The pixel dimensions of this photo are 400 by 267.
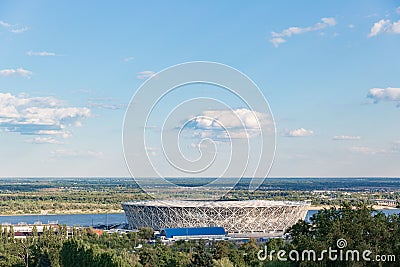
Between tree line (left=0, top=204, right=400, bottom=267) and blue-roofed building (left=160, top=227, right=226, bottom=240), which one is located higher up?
tree line (left=0, top=204, right=400, bottom=267)

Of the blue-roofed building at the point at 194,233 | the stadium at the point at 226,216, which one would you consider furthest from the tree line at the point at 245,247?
the stadium at the point at 226,216

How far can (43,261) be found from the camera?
31.9 metres

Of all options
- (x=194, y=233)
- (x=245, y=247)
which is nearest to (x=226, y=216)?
(x=194, y=233)

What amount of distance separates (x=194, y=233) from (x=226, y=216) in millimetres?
5094

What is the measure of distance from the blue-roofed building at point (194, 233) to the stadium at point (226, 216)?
199cm

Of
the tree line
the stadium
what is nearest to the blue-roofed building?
the stadium

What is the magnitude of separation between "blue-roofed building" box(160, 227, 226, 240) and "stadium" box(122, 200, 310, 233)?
1.99 metres

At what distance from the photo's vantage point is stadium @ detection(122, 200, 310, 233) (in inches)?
2060

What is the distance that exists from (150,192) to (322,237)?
81.0 meters

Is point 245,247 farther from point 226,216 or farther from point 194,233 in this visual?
point 226,216

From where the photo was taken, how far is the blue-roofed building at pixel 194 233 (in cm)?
4725

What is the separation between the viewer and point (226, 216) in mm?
52531

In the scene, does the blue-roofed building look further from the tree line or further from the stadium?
the tree line

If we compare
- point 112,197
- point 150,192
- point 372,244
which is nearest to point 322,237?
point 372,244
